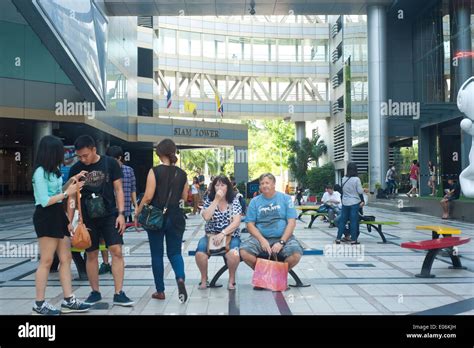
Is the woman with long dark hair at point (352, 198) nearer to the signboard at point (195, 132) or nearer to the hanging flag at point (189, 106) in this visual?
the signboard at point (195, 132)

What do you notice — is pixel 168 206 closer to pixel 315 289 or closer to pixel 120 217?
pixel 120 217

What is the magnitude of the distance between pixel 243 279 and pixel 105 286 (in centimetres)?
190

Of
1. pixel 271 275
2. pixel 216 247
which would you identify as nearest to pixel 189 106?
pixel 216 247

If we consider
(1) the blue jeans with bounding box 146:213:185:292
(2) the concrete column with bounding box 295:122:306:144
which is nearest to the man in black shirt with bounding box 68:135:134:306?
(1) the blue jeans with bounding box 146:213:185:292

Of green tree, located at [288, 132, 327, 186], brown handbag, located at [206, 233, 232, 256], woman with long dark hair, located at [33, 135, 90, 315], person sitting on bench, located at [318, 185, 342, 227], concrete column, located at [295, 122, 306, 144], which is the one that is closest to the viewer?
woman with long dark hair, located at [33, 135, 90, 315]

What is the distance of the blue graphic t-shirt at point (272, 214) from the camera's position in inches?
277

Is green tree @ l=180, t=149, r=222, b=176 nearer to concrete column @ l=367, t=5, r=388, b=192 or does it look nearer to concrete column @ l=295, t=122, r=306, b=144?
concrete column @ l=295, t=122, r=306, b=144

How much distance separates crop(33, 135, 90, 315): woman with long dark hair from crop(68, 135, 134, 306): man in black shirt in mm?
318

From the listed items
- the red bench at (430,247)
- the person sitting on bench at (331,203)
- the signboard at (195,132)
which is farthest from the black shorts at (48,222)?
the signboard at (195,132)

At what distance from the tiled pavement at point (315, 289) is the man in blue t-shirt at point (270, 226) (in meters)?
0.48

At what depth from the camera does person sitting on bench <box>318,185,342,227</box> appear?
50.5 ft

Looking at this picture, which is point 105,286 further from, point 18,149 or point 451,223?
point 18,149

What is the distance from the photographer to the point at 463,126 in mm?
8344
